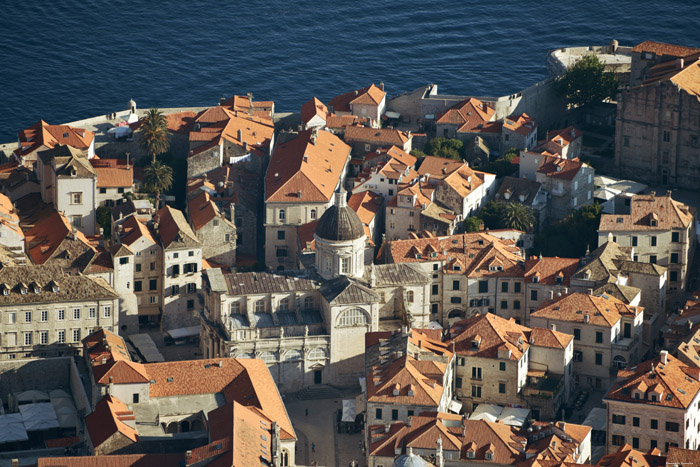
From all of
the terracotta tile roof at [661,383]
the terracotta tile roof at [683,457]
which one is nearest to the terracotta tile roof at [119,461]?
the terracotta tile roof at [661,383]

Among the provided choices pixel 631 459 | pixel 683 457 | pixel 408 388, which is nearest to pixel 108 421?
pixel 408 388

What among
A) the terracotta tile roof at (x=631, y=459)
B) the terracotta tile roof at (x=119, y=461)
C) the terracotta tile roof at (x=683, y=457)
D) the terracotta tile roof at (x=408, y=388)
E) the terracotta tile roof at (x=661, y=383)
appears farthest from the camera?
the terracotta tile roof at (x=408, y=388)

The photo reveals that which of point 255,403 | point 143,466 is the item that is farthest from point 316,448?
point 143,466

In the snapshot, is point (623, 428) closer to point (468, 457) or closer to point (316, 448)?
point (468, 457)

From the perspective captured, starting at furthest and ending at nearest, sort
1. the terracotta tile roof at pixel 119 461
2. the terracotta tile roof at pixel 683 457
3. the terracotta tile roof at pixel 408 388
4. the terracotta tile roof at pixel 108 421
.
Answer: the terracotta tile roof at pixel 408 388
the terracotta tile roof at pixel 108 421
the terracotta tile roof at pixel 683 457
the terracotta tile roof at pixel 119 461

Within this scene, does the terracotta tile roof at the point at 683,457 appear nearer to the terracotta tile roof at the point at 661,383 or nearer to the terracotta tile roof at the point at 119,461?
the terracotta tile roof at the point at 661,383

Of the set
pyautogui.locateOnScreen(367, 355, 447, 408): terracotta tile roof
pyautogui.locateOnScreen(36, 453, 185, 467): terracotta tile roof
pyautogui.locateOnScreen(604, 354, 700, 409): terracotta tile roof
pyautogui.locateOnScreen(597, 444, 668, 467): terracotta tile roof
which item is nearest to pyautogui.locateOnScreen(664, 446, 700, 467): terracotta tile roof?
pyautogui.locateOnScreen(597, 444, 668, 467): terracotta tile roof
